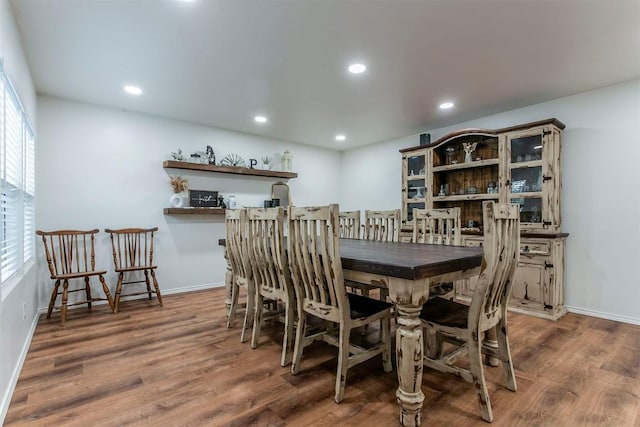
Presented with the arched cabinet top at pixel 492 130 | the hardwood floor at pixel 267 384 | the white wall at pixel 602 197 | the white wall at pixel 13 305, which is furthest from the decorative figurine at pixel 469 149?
the white wall at pixel 13 305

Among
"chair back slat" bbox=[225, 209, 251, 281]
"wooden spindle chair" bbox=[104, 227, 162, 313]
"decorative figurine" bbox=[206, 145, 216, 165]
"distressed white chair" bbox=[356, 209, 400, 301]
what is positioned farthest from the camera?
"decorative figurine" bbox=[206, 145, 216, 165]

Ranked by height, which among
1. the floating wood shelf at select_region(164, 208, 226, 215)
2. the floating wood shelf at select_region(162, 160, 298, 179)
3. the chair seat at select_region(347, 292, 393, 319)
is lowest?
the chair seat at select_region(347, 292, 393, 319)

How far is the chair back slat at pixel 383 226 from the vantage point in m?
3.27

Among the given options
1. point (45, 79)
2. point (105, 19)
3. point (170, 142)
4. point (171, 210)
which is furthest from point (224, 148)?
point (105, 19)

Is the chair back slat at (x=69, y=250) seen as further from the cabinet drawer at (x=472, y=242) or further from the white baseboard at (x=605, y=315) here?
the white baseboard at (x=605, y=315)

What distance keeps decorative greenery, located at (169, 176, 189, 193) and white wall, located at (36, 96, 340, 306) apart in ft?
0.24

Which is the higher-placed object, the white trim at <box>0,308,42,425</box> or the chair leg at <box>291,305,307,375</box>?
the chair leg at <box>291,305,307,375</box>

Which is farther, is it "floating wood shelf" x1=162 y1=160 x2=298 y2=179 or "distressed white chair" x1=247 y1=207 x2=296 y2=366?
"floating wood shelf" x1=162 y1=160 x2=298 y2=179

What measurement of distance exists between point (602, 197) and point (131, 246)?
5.35 m

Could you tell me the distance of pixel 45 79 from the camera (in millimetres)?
3113

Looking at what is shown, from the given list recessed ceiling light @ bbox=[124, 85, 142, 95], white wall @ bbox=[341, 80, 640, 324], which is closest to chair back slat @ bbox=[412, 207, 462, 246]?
white wall @ bbox=[341, 80, 640, 324]

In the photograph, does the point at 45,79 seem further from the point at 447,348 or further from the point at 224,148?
the point at 447,348

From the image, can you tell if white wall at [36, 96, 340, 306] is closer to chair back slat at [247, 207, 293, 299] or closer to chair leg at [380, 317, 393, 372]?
chair back slat at [247, 207, 293, 299]

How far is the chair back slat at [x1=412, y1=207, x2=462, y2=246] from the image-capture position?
2803 mm
